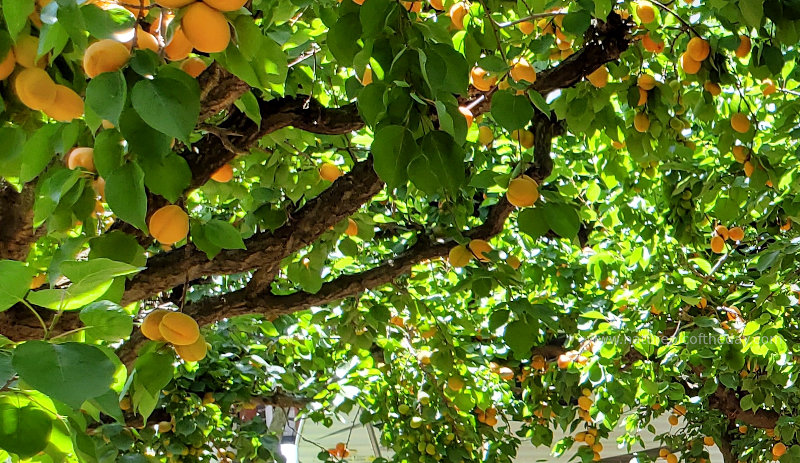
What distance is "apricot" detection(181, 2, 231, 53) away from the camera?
492 mm

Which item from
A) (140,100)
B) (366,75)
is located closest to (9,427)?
(140,100)

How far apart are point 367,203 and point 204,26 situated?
1.29 metres

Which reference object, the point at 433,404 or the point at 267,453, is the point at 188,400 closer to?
the point at 267,453

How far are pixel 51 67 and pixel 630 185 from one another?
182 cm

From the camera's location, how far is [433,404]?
264 centimetres

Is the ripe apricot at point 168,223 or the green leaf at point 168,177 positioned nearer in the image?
→ the green leaf at point 168,177

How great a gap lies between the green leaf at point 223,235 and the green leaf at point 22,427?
31cm

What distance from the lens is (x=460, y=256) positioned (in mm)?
1391

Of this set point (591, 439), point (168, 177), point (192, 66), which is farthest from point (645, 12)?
point (591, 439)

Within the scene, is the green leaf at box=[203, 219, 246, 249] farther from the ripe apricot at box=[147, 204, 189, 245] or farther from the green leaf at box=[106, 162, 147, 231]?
the green leaf at box=[106, 162, 147, 231]

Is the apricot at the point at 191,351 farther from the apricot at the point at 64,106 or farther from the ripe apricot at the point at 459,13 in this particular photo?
the ripe apricot at the point at 459,13

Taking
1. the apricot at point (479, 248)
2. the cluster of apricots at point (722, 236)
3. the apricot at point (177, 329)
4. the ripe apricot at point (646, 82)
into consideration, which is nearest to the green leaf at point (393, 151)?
the apricot at point (177, 329)

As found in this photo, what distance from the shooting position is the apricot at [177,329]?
2.14 feet

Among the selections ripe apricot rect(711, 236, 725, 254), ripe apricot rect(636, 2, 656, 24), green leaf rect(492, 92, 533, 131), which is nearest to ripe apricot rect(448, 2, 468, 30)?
green leaf rect(492, 92, 533, 131)
